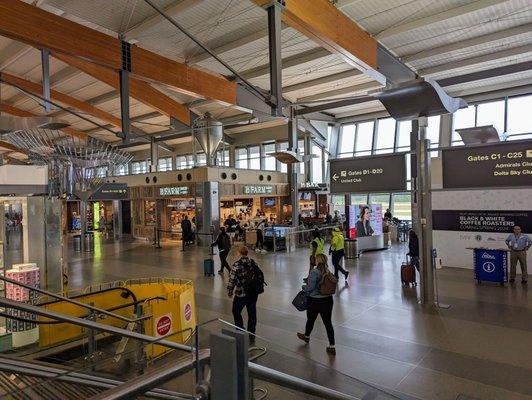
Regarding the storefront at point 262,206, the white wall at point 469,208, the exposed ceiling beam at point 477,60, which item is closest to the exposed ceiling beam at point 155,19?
the white wall at point 469,208

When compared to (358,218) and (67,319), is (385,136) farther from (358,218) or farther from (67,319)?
(67,319)

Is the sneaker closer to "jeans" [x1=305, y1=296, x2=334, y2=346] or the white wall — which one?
"jeans" [x1=305, y1=296, x2=334, y2=346]

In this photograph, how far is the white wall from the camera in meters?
10.4

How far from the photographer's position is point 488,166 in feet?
22.8

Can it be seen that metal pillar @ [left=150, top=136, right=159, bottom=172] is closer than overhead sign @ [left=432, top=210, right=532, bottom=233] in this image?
No

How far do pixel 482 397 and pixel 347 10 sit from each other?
28.2 ft

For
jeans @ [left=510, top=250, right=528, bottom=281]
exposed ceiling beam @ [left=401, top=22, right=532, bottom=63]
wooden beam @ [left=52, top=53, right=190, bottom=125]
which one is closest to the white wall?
jeans @ [left=510, top=250, right=528, bottom=281]

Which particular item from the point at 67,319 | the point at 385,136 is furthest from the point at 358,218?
the point at 67,319

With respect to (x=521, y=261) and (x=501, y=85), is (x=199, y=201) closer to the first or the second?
(x=521, y=261)

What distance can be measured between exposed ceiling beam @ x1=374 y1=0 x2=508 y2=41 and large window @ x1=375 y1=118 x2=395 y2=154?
40.0ft

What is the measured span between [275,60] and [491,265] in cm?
798

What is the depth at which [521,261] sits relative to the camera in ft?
30.2

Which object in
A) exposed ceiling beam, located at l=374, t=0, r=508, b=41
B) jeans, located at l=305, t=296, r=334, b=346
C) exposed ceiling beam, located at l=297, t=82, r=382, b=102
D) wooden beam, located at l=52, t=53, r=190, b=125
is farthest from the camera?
exposed ceiling beam, located at l=297, t=82, r=382, b=102

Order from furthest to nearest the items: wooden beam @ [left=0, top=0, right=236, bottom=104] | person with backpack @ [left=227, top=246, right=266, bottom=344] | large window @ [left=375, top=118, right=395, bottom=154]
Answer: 1. large window @ [left=375, top=118, right=395, bottom=154]
2. wooden beam @ [left=0, top=0, right=236, bottom=104]
3. person with backpack @ [left=227, top=246, right=266, bottom=344]
